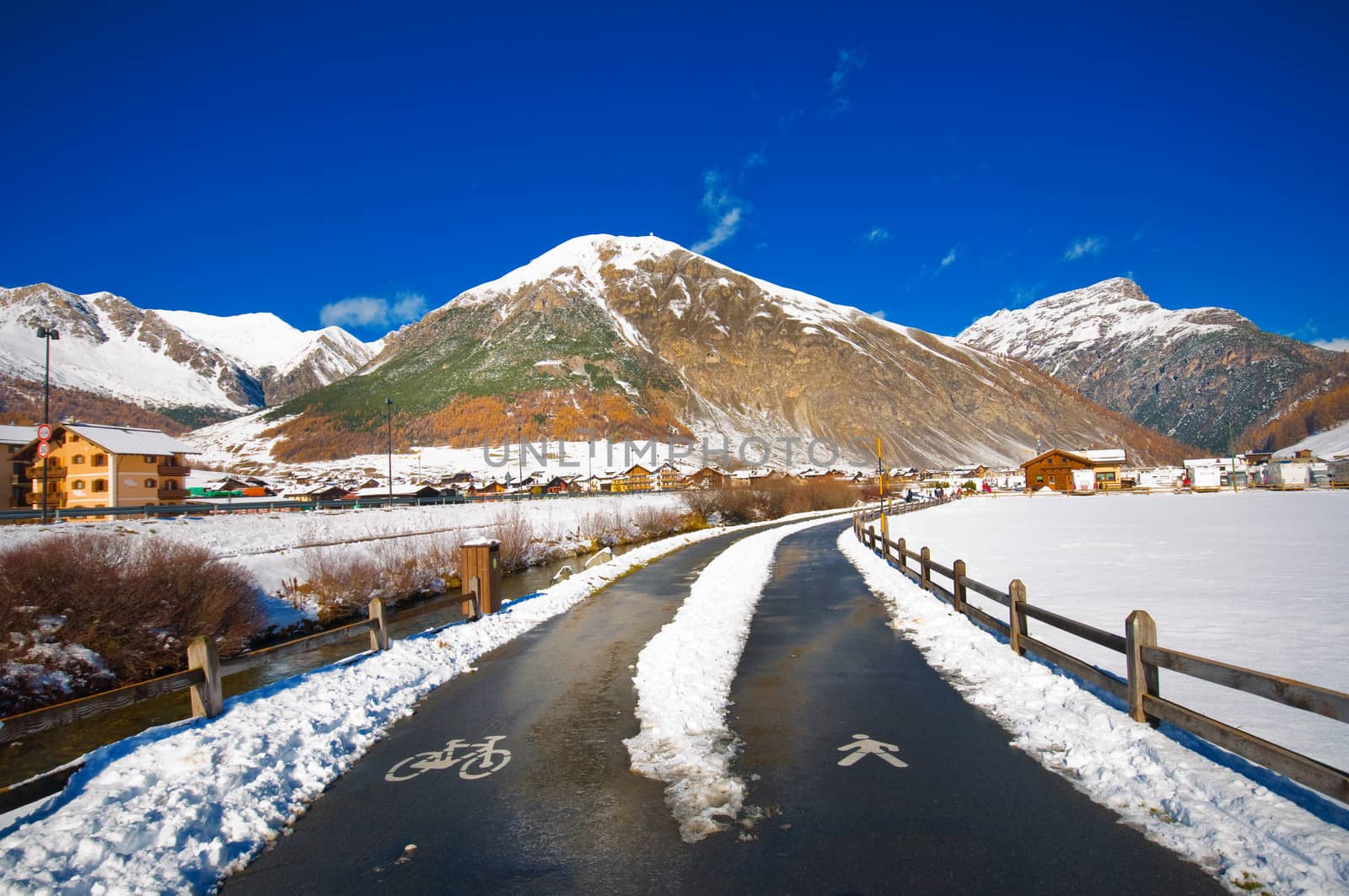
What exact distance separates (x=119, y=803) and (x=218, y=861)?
1.27 meters

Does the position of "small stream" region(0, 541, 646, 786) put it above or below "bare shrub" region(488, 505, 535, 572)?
below

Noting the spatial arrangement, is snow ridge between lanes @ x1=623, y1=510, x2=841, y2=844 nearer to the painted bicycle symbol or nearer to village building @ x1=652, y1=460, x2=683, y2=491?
the painted bicycle symbol

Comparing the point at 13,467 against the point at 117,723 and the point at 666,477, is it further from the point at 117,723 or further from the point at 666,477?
the point at 666,477

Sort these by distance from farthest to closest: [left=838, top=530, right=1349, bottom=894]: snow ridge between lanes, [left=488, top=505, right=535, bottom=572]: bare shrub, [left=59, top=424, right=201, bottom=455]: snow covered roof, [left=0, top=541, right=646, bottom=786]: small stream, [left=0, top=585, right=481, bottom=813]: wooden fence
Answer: [left=59, top=424, right=201, bottom=455]: snow covered roof < [left=488, top=505, right=535, bottom=572]: bare shrub < [left=0, top=541, right=646, bottom=786]: small stream < [left=0, top=585, right=481, bottom=813]: wooden fence < [left=838, top=530, right=1349, bottom=894]: snow ridge between lanes

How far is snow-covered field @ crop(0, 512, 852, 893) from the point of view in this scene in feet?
16.0

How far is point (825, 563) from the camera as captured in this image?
2850 centimetres

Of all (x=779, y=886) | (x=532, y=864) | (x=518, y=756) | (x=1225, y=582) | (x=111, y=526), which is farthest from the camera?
(x=111, y=526)

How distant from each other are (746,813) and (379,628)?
776cm

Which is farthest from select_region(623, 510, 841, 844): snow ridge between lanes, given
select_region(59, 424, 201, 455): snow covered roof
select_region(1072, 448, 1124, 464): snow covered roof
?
select_region(1072, 448, 1124, 464): snow covered roof

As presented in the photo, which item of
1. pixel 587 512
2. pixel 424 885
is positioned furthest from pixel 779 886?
pixel 587 512

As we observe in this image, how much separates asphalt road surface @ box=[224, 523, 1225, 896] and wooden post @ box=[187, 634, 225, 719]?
6.42ft

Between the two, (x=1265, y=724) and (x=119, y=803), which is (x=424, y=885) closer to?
(x=119, y=803)

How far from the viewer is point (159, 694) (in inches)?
292

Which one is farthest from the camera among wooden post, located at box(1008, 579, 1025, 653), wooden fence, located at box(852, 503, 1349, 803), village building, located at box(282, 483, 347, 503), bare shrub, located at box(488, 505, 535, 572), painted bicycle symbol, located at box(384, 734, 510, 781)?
village building, located at box(282, 483, 347, 503)
